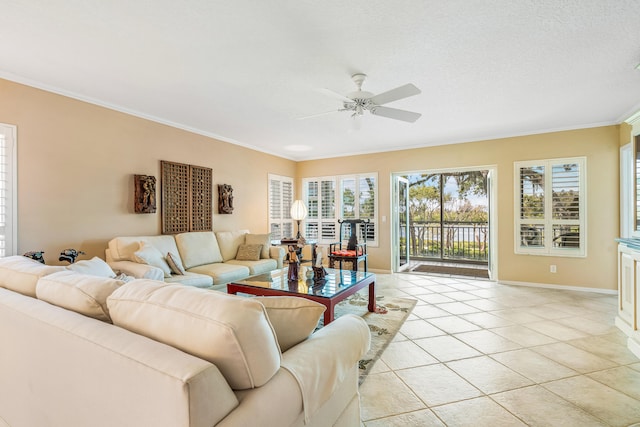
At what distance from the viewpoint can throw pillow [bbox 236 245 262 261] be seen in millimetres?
4762

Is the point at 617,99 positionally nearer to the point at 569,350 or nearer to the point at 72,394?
the point at 569,350

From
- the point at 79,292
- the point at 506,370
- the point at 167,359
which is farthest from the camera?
the point at 506,370

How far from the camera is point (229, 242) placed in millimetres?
4879

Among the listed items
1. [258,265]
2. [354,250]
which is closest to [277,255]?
[258,265]

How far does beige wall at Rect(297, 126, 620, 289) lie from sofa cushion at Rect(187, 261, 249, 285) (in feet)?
10.2

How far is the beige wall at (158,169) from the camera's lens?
3.12 m

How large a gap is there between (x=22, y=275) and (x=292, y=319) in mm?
1586

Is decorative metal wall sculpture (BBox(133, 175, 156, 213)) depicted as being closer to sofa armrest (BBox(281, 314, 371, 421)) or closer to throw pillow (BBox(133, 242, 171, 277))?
throw pillow (BBox(133, 242, 171, 277))

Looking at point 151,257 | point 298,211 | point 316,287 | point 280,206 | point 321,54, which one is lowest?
point 316,287

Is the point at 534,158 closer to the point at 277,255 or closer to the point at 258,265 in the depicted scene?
the point at 277,255

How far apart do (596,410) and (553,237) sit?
3.71m

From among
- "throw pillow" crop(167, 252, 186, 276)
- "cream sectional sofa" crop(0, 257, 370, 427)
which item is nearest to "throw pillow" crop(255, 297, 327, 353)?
"cream sectional sofa" crop(0, 257, 370, 427)

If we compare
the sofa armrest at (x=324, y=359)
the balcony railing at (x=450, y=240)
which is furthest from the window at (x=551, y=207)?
the sofa armrest at (x=324, y=359)

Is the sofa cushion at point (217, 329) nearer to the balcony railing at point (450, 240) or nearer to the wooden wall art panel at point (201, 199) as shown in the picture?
the wooden wall art panel at point (201, 199)
